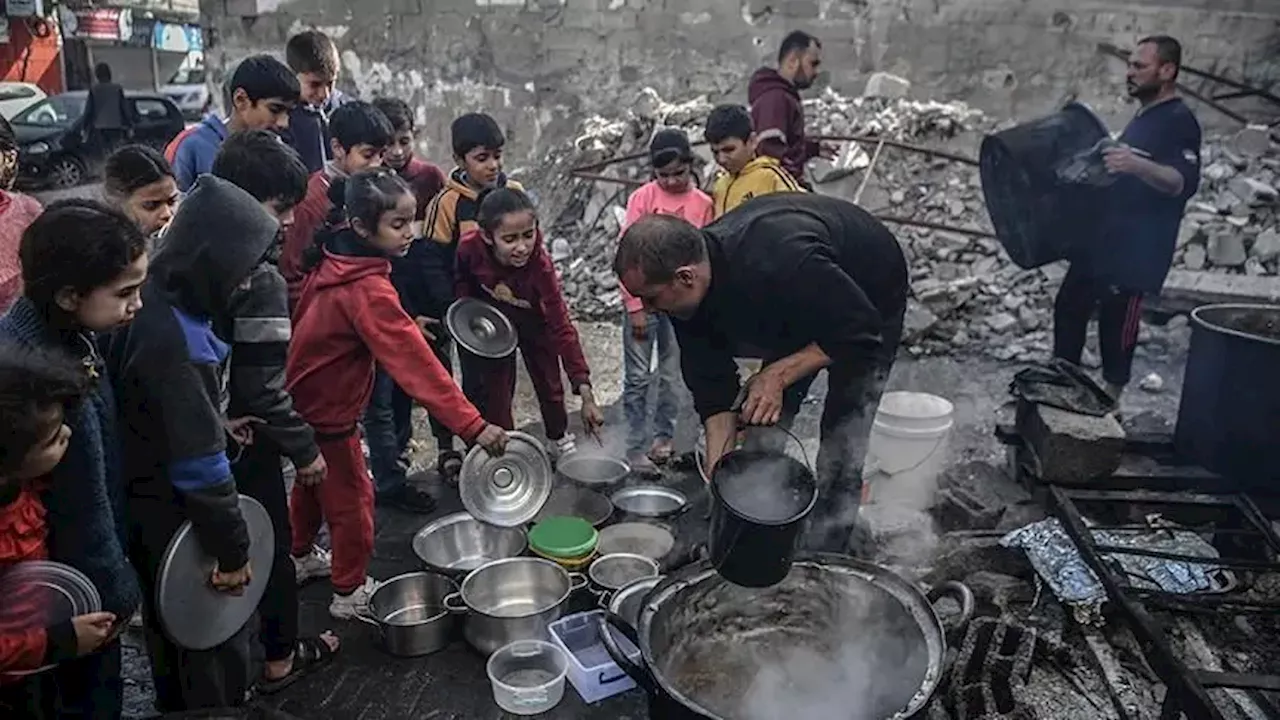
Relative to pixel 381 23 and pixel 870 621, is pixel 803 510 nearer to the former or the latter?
pixel 870 621

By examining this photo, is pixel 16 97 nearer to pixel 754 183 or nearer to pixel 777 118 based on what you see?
pixel 777 118

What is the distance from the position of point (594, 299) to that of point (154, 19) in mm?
23751

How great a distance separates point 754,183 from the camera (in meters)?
5.22

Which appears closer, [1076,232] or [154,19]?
[1076,232]

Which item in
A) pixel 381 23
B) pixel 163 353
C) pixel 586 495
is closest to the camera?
pixel 163 353

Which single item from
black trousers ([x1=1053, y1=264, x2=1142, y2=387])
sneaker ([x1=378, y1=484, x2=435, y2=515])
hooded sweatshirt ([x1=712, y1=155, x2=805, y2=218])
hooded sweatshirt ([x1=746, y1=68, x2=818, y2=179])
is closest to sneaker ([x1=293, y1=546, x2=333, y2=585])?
sneaker ([x1=378, y1=484, x2=435, y2=515])

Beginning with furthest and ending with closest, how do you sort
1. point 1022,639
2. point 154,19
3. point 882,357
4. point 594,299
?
point 154,19 < point 594,299 < point 882,357 < point 1022,639

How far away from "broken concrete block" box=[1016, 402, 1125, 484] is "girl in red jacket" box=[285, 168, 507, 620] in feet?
8.66

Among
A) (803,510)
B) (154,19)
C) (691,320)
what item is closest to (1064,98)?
(691,320)

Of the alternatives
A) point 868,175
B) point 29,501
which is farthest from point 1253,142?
point 29,501

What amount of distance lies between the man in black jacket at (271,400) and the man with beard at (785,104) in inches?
140

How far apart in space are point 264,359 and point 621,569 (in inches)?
75.7

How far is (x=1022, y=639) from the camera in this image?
3.50 m

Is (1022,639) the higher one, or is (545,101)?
(545,101)
